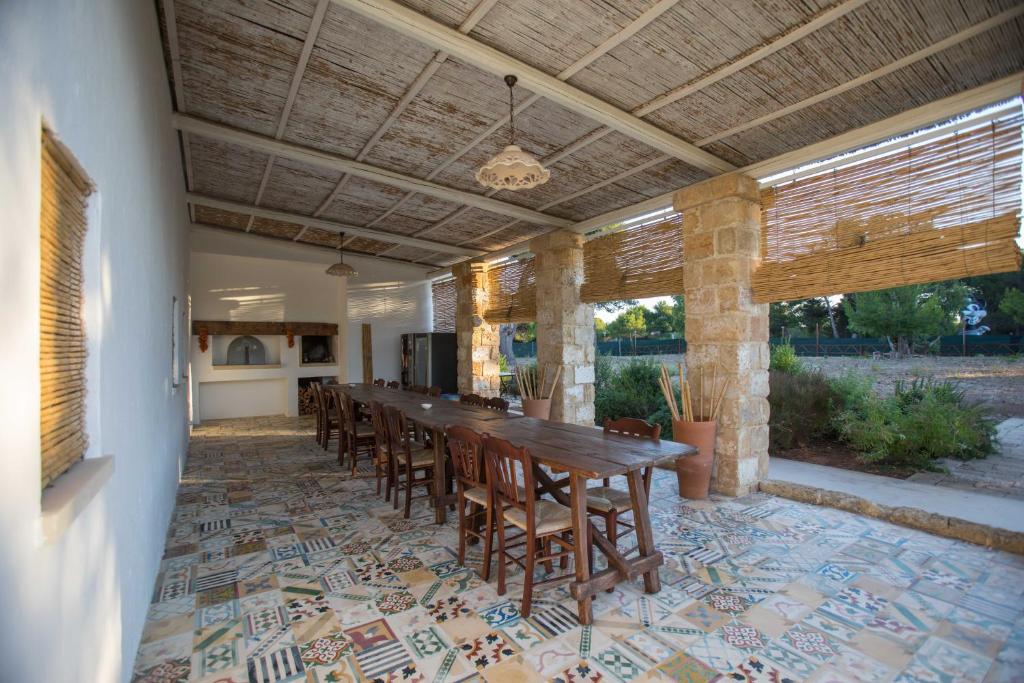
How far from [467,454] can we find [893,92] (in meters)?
3.69

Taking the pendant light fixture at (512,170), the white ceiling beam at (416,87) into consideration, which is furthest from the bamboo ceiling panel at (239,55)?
the pendant light fixture at (512,170)

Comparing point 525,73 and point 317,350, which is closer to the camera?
point 525,73

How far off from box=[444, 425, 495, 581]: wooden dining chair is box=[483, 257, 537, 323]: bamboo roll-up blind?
4465mm

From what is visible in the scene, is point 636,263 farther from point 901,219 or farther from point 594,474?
point 594,474

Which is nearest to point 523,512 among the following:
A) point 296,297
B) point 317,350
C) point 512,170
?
point 512,170

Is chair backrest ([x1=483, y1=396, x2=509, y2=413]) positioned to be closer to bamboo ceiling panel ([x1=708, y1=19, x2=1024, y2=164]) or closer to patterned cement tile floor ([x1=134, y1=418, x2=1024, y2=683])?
patterned cement tile floor ([x1=134, y1=418, x2=1024, y2=683])

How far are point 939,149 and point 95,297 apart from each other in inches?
196

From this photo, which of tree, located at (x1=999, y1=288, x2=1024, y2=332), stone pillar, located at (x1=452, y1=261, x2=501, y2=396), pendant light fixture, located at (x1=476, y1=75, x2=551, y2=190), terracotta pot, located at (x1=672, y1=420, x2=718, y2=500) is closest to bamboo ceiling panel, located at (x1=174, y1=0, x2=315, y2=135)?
pendant light fixture, located at (x1=476, y1=75, x2=551, y2=190)

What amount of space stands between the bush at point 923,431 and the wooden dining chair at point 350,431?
5553mm

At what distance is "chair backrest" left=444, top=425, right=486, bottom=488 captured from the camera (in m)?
2.96

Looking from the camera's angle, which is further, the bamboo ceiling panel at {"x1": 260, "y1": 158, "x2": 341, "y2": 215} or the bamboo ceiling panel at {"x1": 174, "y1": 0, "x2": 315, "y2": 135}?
the bamboo ceiling panel at {"x1": 260, "y1": 158, "x2": 341, "y2": 215}

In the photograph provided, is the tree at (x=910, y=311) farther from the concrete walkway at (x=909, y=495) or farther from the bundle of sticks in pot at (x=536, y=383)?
the bundle of sticks in pot at (x=536, y=383)

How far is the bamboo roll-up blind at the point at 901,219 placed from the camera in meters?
3.20

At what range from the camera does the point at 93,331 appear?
1.61 m
